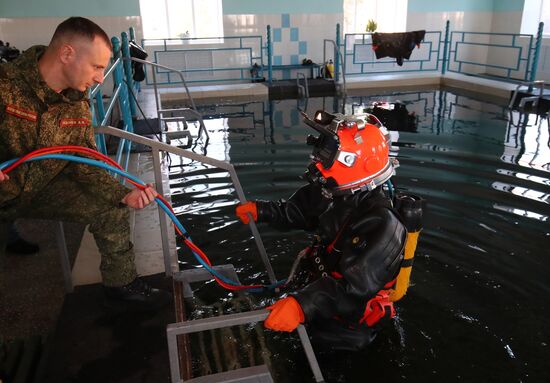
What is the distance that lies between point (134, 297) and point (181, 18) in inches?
413

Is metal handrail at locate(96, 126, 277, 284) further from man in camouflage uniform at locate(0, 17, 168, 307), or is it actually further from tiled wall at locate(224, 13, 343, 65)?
tiled wall at locate(224, 13, 343, 65)

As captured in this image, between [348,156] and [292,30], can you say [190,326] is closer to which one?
[348,156]

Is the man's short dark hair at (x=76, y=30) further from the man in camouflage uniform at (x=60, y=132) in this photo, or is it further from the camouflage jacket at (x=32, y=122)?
the camouflage jacket at (x=32, y=122)

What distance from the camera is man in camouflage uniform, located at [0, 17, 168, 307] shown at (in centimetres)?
192

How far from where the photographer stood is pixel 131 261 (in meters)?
2.40

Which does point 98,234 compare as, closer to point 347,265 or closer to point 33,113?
point 33,113

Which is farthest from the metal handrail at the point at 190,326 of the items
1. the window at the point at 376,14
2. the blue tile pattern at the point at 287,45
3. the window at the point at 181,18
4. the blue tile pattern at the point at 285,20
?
the window at the point at 376,14

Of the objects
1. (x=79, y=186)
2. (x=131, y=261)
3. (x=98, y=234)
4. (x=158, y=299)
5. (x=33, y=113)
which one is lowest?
(x=158, y=299)

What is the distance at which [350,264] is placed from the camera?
2.10 m

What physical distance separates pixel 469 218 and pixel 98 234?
316cm

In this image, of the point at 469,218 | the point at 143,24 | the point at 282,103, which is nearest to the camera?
the point at 469,218

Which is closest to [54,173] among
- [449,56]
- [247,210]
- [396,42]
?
[247,210]

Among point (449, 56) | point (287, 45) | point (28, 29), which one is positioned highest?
point (28, 29)

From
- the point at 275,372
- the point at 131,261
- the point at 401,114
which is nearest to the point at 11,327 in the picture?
the point at 131,261
